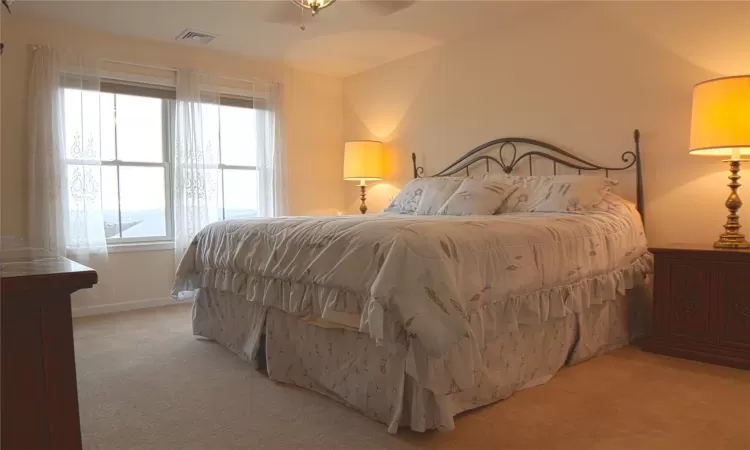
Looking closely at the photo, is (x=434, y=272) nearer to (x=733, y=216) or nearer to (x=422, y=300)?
(x=422, y=300)

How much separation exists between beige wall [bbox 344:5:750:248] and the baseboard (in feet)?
7.72

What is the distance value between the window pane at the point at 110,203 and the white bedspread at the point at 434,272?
1679 mm

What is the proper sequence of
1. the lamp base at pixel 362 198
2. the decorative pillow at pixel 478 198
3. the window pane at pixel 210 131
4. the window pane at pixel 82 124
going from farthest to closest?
the lamp base at pixel 362 198 → the window pane at pixel 210 131 → the window pane at pixel 82 124 → the decorative pillow at pixel 478 198

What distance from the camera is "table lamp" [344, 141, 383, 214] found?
495 centimetres

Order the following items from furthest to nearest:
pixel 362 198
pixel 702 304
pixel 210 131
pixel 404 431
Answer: pixel 362 198 < pixel 210 131 < pixel 702 304 < pixel 404 431

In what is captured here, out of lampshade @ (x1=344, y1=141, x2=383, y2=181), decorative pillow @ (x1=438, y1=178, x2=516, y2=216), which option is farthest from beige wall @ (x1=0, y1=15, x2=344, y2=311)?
decorative pillow @ (x1=438, y1=178, x2=516, y2=216)

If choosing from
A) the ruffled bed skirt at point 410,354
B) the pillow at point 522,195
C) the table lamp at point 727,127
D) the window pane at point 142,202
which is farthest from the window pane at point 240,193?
the table lamp at point 727,127

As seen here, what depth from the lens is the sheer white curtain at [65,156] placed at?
3.84 m

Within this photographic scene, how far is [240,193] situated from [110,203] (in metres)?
1.15

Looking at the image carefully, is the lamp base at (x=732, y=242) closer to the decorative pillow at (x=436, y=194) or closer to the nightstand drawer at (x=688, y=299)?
the nightstand drawer at (x=688, y=299)

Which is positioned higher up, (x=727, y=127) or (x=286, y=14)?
(x=286, y=14)

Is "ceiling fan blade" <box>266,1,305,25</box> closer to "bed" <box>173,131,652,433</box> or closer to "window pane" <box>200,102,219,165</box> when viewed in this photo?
"window pane" <box>200,102,219,165</box>

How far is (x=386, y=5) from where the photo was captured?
143 inches

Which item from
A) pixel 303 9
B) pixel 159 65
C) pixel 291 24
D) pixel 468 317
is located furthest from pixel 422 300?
pixel 159 65
